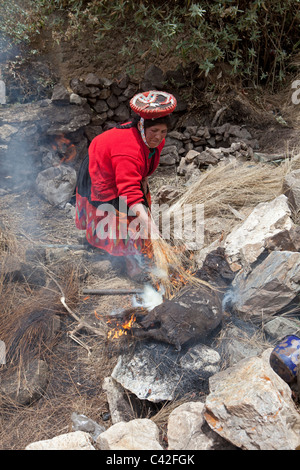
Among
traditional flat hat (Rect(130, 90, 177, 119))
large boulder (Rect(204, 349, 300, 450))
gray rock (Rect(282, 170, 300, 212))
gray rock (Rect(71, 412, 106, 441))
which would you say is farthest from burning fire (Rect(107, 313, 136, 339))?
gray rock (Rect(282, 170, 300, 212))

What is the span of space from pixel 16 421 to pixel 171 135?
4.29m

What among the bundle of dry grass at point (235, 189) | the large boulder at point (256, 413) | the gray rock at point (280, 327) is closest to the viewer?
the large boulder at point (256, 413)

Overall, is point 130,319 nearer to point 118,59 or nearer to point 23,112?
point 23,112

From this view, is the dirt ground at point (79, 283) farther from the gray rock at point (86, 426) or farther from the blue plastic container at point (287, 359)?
the blue plastic container at point (287, 359)

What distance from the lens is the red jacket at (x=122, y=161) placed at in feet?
9.77

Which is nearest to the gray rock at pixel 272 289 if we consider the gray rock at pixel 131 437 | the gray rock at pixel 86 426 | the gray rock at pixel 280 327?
the gray rock at pixel 280 327

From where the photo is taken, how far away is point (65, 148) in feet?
16.1

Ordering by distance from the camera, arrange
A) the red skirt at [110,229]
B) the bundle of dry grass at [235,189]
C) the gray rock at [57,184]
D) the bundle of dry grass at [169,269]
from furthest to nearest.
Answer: the gray rock at [57,184]
the bundle of dry grass at [235,189]
the red skirt at [110,229]
the bundle of dry grass at [169,269]

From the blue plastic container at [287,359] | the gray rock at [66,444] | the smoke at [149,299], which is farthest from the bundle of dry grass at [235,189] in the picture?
the gray rock at [66,444]

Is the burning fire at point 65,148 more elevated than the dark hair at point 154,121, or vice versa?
the dark hair at point 154,121

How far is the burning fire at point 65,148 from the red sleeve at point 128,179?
6.93 feet

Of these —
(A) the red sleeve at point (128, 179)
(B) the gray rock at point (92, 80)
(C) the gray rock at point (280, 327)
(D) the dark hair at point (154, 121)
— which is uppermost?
(D) the dark hair at point (154, 121)

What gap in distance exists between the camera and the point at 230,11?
16.6 feet

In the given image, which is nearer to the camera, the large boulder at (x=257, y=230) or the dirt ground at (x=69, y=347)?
the dirt ground at (x=69, y=347)
